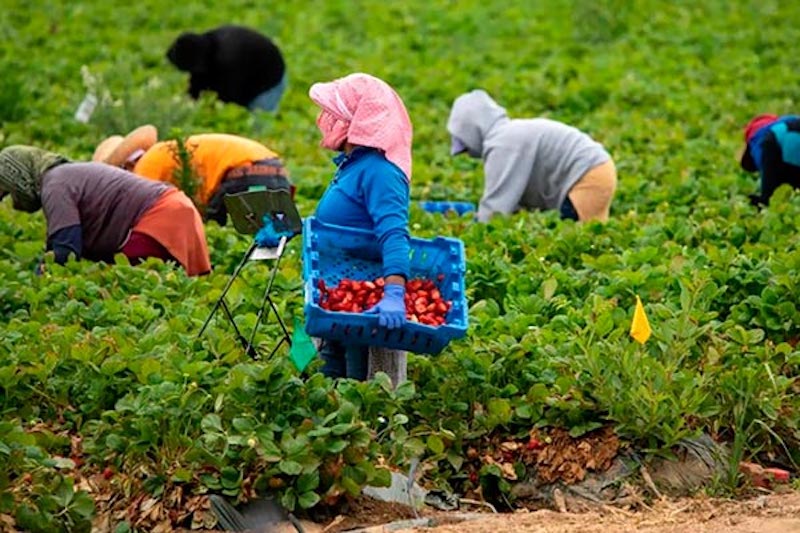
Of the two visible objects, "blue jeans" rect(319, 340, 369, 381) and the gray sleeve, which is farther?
the gray sleeve

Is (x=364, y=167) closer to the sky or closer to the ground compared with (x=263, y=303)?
closer to the sky

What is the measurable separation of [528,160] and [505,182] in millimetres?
203

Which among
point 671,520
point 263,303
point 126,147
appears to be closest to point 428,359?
point 263,303

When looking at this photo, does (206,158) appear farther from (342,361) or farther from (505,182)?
(342,361)

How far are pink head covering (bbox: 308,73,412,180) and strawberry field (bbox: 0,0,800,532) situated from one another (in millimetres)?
805

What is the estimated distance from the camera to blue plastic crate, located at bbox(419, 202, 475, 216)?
376 inches

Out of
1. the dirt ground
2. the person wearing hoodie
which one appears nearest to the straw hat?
the person wearing hoodie

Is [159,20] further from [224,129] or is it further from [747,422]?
[747,422]

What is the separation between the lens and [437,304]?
559cm

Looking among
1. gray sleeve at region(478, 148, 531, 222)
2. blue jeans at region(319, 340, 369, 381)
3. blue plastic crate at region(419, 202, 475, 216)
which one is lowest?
blue plastic crate at region(419, 202, 475, 216)

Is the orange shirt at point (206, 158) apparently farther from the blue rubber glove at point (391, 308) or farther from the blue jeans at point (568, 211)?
the blue rubber glove at point (391, 308)

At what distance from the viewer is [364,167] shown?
568 cm

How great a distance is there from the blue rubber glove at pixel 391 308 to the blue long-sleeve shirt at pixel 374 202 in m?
0.08

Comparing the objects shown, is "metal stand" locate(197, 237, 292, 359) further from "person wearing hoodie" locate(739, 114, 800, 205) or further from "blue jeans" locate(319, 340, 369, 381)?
"person wearing hoodie" locate(739, 114, 800, 205)
